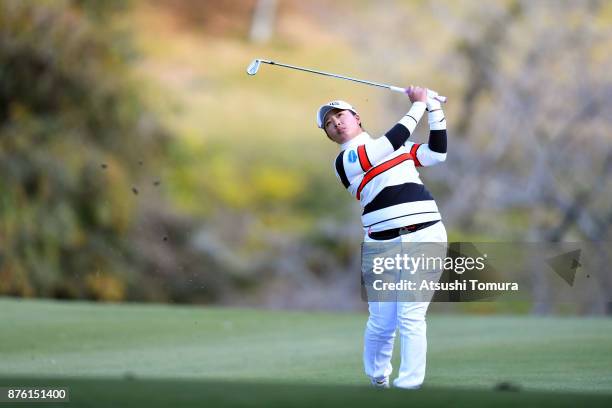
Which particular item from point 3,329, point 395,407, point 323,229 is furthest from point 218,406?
point 323,229

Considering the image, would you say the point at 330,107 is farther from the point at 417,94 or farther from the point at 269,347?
the point at 269,347

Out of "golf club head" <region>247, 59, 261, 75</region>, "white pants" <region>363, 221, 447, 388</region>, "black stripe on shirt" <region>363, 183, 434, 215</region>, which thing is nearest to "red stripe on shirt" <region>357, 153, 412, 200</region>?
"black stripe on shirt" <region>363, 183, 434, 215</region>

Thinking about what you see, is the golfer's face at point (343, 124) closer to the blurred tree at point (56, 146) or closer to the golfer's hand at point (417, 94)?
the golfer's hand at point (417, 94)

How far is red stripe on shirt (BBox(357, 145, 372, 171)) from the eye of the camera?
582 cm

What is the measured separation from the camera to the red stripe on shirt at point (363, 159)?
19.1 ft

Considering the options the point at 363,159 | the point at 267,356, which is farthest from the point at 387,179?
the point at 267,356

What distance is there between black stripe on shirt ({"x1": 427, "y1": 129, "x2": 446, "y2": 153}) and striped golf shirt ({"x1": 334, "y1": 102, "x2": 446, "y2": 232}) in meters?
0.17

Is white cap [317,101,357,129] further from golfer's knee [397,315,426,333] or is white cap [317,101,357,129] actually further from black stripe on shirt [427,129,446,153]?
golfer's knee [397,315,426,333]

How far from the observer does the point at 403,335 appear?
582 cm

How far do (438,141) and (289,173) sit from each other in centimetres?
3002

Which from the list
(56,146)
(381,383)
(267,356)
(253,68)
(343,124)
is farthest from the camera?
(56,146)

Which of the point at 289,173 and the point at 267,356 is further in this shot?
the point at 289,173

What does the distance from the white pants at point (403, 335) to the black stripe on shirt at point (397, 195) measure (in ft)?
0.64

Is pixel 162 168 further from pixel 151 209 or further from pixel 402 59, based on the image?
pixel 402 59
